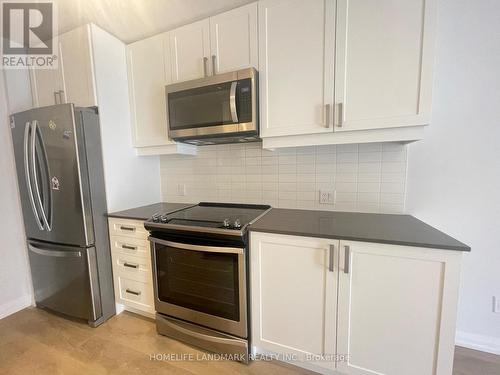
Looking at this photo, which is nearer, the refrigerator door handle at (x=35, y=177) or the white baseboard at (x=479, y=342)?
the white baseboard at (x=479, y=342)

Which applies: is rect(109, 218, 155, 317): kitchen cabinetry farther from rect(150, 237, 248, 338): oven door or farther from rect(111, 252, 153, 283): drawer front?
rect(150, 237, 248, 338): oven door

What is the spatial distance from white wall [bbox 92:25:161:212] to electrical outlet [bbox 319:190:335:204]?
1687mm

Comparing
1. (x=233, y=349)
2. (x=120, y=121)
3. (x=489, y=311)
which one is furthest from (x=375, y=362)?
(x=120, y=121)

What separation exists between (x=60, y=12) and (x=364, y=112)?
88.0 inches

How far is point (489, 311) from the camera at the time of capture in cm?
152

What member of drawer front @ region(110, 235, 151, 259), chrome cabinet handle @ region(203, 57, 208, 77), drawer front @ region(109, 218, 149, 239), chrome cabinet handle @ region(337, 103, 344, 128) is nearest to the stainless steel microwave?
chrome cabinet handle @ region(203, 57, 208, 77)

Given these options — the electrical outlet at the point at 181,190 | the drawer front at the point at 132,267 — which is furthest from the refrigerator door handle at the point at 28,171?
the electrical outlet at the point at 181,190

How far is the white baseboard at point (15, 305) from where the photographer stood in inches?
80.4

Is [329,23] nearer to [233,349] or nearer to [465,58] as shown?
[465,58]

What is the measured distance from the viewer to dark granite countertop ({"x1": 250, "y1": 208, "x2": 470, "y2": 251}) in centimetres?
110

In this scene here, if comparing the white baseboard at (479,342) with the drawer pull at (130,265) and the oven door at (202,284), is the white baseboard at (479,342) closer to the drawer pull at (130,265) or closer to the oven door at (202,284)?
the oven door at (202,284)

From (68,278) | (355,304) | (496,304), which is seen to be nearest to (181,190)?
(68,278)

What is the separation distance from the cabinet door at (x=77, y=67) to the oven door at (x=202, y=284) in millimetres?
1298

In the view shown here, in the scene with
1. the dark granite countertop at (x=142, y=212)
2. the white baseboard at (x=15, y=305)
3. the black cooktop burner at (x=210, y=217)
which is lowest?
the white baseboard at (x=15, y=305)
